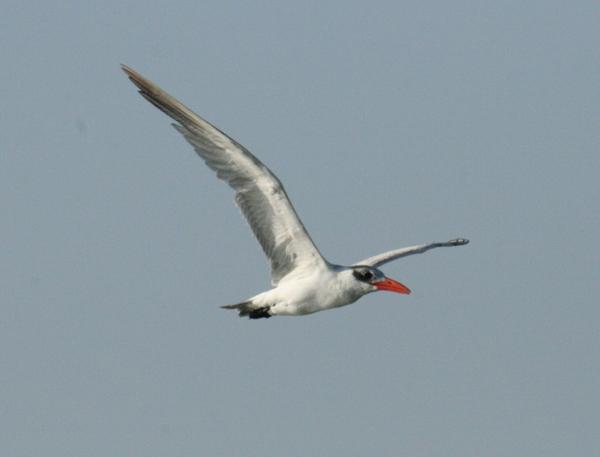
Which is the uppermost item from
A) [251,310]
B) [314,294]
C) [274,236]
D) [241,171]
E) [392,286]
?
[241,171]

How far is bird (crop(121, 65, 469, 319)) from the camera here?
2733 centimetres

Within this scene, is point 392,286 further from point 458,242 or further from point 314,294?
point 458,242

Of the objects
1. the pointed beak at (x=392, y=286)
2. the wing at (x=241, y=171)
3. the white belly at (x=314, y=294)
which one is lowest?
the pointed beak at (x=392, y=286)

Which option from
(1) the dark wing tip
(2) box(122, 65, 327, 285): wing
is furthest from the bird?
(1) the dark wing tip

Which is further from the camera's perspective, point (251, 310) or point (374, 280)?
point (251, 310)

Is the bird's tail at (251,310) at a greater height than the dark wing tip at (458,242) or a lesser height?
greater

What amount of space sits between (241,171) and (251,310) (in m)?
2.99

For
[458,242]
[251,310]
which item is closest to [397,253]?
[458,242]

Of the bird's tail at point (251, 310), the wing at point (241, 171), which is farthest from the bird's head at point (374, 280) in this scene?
the bird's tail at point (251, 310)

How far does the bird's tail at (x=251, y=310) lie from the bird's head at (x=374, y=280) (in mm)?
1868

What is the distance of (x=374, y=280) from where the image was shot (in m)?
28.4

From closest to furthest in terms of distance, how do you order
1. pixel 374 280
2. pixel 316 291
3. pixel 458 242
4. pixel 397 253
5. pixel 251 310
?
pixel 316 291, pixel 374 280, pixel 251 310, pixel 397 253, pixel 458 242

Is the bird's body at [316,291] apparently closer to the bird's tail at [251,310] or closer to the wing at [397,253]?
the bird's tail at [251,310]

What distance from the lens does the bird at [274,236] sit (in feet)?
89.7
